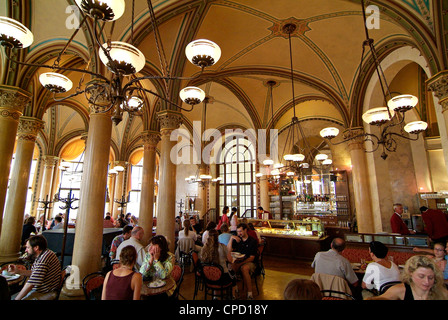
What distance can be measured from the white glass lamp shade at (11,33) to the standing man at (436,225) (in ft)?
23.3

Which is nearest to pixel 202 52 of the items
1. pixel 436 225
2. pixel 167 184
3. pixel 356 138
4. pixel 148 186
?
pixel 167 184

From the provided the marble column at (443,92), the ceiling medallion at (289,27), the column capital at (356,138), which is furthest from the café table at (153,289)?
the column capital at (356,138)

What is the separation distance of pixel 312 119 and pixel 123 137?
10.3 metres

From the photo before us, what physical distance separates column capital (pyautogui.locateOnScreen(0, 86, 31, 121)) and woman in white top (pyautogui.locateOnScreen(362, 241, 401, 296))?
7.21m

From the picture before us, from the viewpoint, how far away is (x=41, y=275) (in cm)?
272

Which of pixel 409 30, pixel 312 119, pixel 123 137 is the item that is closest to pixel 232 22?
pixel 409 30

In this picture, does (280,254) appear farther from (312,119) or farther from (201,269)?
(312,119)

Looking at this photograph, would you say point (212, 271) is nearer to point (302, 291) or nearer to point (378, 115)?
point (302, 291)

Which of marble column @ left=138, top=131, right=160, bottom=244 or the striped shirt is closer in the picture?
the striped shirt

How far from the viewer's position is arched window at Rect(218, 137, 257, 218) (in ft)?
47.5

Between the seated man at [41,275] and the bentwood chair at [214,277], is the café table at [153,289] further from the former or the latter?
the seated man at [41,275]

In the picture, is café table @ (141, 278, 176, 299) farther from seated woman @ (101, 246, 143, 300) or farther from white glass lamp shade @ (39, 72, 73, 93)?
white glass lamp shade @ (39, 72, 73, 93)

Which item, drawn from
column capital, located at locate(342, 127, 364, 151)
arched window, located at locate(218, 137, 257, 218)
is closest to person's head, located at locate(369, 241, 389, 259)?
column capital, located at locate(342, 127, 364, 151)

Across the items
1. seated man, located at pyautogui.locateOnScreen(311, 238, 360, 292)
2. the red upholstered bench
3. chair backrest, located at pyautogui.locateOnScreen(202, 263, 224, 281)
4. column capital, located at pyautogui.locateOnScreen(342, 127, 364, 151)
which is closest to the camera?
seated man, located at pyautogui.locateOnScreen(311, 238, 360, 292)
